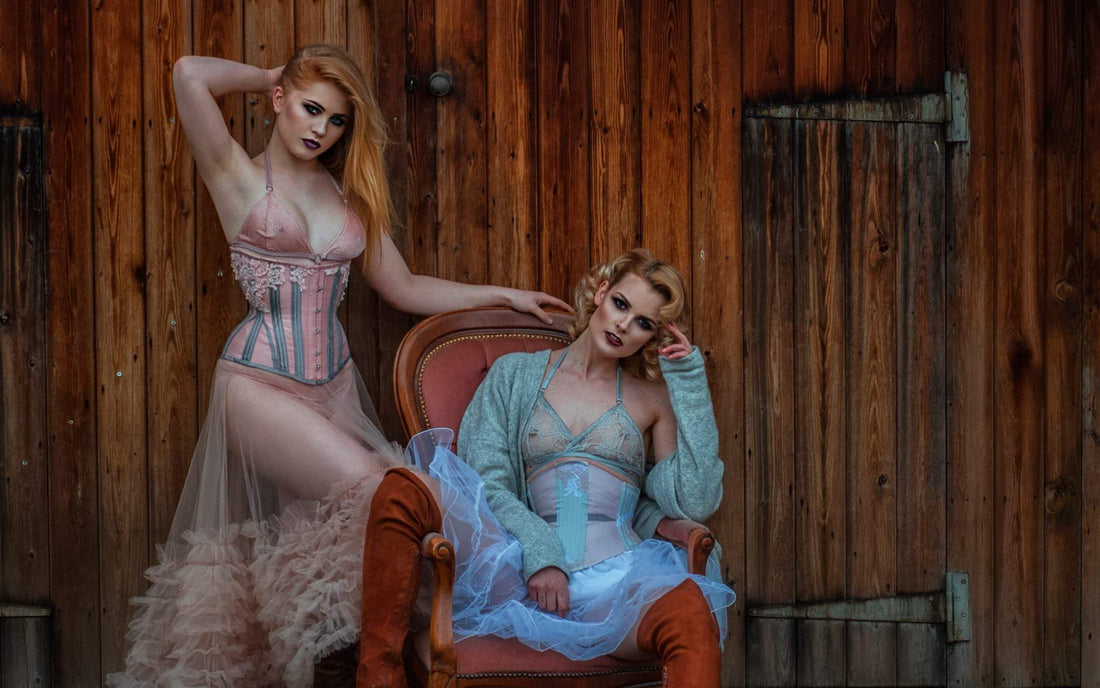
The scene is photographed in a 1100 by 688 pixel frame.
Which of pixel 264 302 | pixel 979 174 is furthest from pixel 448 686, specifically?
pixel 979 174

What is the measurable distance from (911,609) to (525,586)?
5.19ft

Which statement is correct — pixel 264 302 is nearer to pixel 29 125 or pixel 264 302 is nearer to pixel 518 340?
pixel 518 340

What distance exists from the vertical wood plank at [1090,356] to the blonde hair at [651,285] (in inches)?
60.7

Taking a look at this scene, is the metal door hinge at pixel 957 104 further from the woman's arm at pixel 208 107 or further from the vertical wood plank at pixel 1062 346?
the woman's arm at pixel 208 107

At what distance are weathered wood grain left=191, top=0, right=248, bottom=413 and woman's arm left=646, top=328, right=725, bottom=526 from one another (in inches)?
54.3

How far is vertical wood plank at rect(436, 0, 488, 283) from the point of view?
322 centimetres

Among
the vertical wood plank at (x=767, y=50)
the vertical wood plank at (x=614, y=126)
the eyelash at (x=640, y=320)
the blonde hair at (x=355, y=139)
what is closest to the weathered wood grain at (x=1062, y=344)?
the vertical wood plank at (x=767, y=50)

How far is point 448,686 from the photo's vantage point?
2.25 meters

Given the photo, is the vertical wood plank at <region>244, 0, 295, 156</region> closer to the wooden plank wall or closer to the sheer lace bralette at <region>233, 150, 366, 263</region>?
the wooden plank wall

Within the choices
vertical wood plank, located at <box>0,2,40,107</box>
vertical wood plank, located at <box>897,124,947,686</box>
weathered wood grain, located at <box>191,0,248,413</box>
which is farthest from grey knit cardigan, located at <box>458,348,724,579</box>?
vertical wood plank, located at <box>0,2,40,107</box>

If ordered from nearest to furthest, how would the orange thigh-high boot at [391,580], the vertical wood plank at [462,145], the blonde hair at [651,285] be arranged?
the orange thigh-high boot at [391,580], the blonde hair at [651,285], the vertical wood plank at [462,145]

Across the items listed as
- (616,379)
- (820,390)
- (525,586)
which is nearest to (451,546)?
(525,586)

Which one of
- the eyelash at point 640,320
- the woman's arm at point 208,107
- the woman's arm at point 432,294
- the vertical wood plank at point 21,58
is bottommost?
the eyelash at point 640,320

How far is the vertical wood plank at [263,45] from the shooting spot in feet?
10.3
